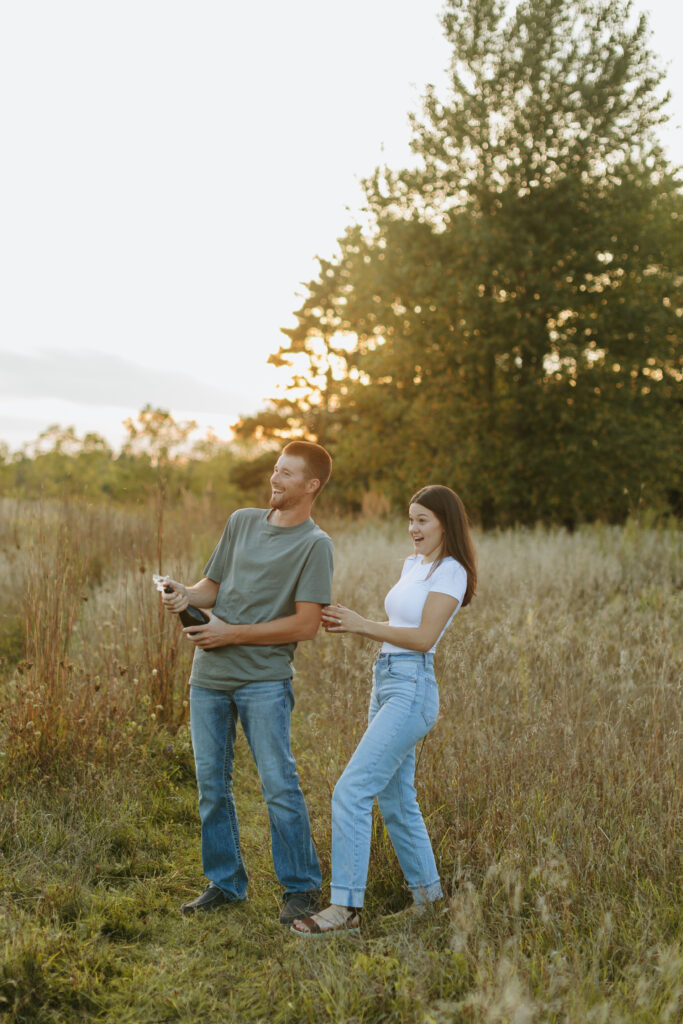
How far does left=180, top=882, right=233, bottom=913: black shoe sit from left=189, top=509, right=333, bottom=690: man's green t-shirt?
2.86 feet

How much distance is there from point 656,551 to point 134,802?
817 centimetres

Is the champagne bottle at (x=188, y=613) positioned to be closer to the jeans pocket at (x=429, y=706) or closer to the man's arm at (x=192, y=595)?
the man's arm at (x=192, y=595)

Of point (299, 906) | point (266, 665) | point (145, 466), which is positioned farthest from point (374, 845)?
point (145, 466)

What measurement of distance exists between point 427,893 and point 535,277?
14565 millimetres

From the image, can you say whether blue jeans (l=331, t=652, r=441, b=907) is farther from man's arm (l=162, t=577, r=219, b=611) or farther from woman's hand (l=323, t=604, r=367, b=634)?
man's arm (l=162, t=577, r=219, b=611)

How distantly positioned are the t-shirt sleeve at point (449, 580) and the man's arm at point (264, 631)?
46 cm

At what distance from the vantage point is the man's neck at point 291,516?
325 centimetres

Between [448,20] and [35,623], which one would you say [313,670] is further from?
[448,20]

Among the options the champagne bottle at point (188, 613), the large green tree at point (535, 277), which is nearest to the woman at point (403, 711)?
the champagne bottle at point (188, 613)

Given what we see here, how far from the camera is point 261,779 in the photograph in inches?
127

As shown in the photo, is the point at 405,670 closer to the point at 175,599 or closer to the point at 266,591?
the point at 266,591

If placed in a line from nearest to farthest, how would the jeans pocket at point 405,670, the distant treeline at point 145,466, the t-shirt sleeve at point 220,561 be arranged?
1. the jeans pocket at point 405,670
2. the t-shirt sleeve at point 220,561
3. the distant treeline at point 145,466

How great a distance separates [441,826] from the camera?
351 cm

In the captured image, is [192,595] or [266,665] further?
[192,595]
